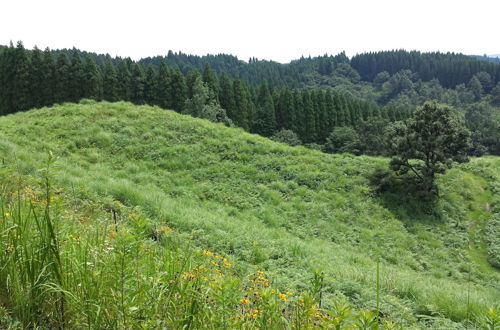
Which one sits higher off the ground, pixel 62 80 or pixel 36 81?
pixel 62 80

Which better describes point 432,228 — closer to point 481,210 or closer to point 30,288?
point 481,210

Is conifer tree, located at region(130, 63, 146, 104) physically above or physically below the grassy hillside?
above

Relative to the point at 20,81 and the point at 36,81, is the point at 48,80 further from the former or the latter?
the point at 20,81

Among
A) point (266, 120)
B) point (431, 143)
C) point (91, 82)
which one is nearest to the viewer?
point (431, 143)

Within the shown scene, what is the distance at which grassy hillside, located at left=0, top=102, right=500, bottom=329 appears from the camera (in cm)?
675

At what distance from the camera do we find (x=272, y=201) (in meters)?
13.6

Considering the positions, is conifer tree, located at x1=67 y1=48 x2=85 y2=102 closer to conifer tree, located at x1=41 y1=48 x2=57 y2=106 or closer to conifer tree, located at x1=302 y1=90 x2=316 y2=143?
conifer tree, located at x1=41 y1=48 x2=57 y2=106

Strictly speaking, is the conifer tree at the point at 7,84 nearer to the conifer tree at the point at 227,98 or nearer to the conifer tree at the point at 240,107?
the conifer tree at the point at 227,98

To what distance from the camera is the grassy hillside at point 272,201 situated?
22.1 ft

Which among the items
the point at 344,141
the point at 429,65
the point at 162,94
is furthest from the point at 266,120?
the point at 429,65

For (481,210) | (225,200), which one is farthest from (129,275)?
(481,210)

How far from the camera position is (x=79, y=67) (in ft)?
137

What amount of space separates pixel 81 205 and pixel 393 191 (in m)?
15.5

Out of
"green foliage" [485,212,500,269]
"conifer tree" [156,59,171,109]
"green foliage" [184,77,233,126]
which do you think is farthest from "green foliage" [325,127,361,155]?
"green foliage" [485,212,500,269]
